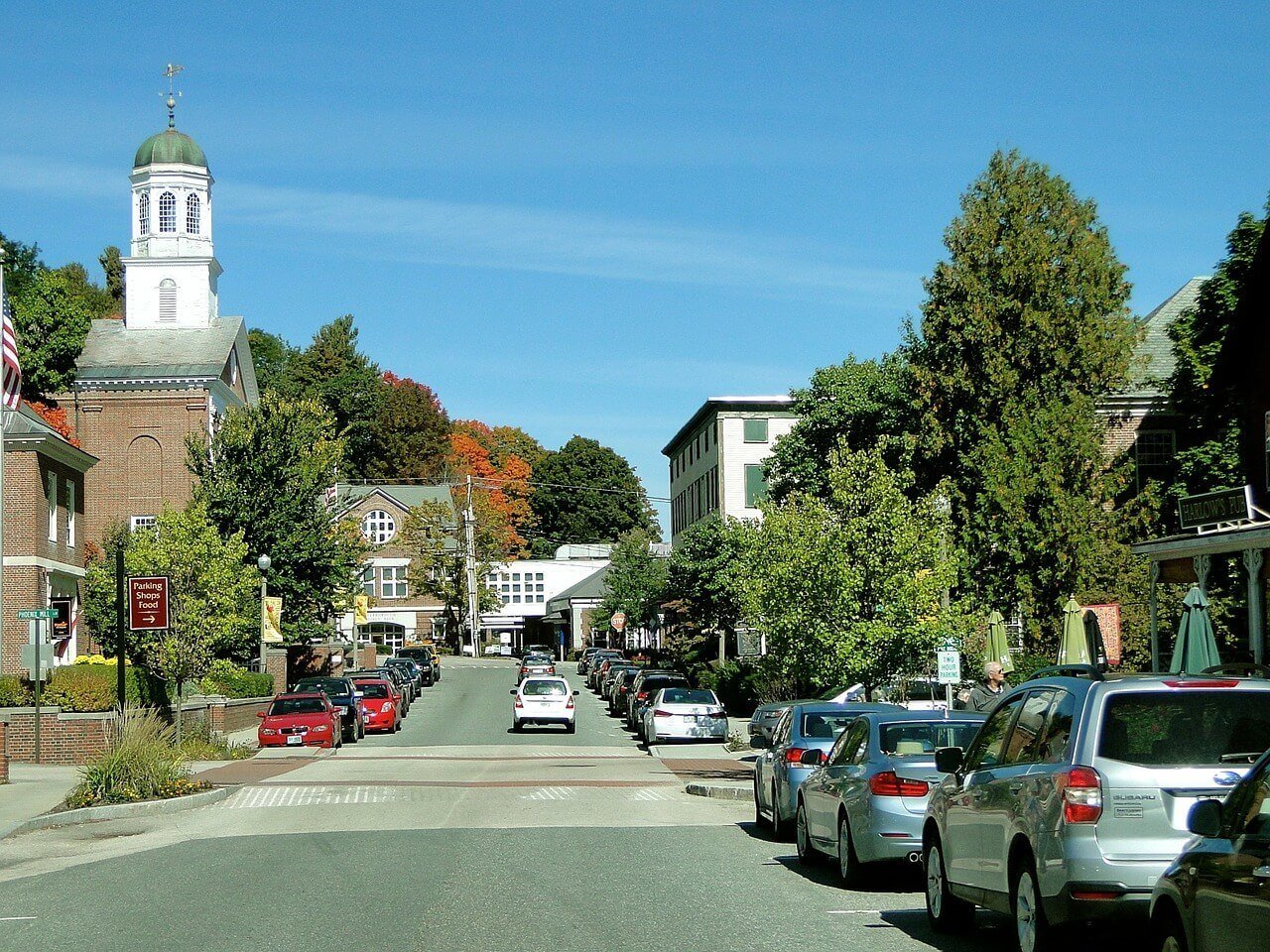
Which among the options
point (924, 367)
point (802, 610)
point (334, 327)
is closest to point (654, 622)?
point (924, 367)

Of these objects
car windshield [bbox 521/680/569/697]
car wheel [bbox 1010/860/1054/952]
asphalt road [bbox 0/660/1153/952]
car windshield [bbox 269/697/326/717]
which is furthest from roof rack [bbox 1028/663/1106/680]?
car windshield [bbox 521/680/569/697]

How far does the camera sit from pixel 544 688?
4378cm

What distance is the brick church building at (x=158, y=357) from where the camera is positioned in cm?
6044

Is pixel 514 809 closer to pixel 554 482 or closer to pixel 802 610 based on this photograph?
pixel 802 610

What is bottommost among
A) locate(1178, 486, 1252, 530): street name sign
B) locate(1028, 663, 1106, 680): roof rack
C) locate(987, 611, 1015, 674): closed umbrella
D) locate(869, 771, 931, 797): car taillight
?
locate(869, 771, 931, 797): car taillight

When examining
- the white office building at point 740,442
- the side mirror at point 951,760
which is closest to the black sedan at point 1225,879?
the side mirror at point 951,760

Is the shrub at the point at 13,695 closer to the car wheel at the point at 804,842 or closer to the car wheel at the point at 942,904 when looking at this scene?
the car wheel at the point at 804,842

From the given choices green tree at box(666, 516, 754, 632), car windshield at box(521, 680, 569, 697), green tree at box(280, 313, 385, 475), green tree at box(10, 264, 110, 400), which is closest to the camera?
car windshield at box(521, 680, 569, 697)

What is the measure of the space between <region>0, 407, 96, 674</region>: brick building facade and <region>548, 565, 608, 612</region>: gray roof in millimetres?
55572

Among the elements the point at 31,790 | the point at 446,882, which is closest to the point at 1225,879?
the point at 446,882

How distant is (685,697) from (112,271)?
81.6 metres

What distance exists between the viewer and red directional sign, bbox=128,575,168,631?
30.0 m

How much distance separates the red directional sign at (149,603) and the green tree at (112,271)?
79.6 meters

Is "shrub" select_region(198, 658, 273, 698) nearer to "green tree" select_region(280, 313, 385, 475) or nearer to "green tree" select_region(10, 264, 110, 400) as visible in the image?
"green tree" select_region(10, 264, 110, 400)
